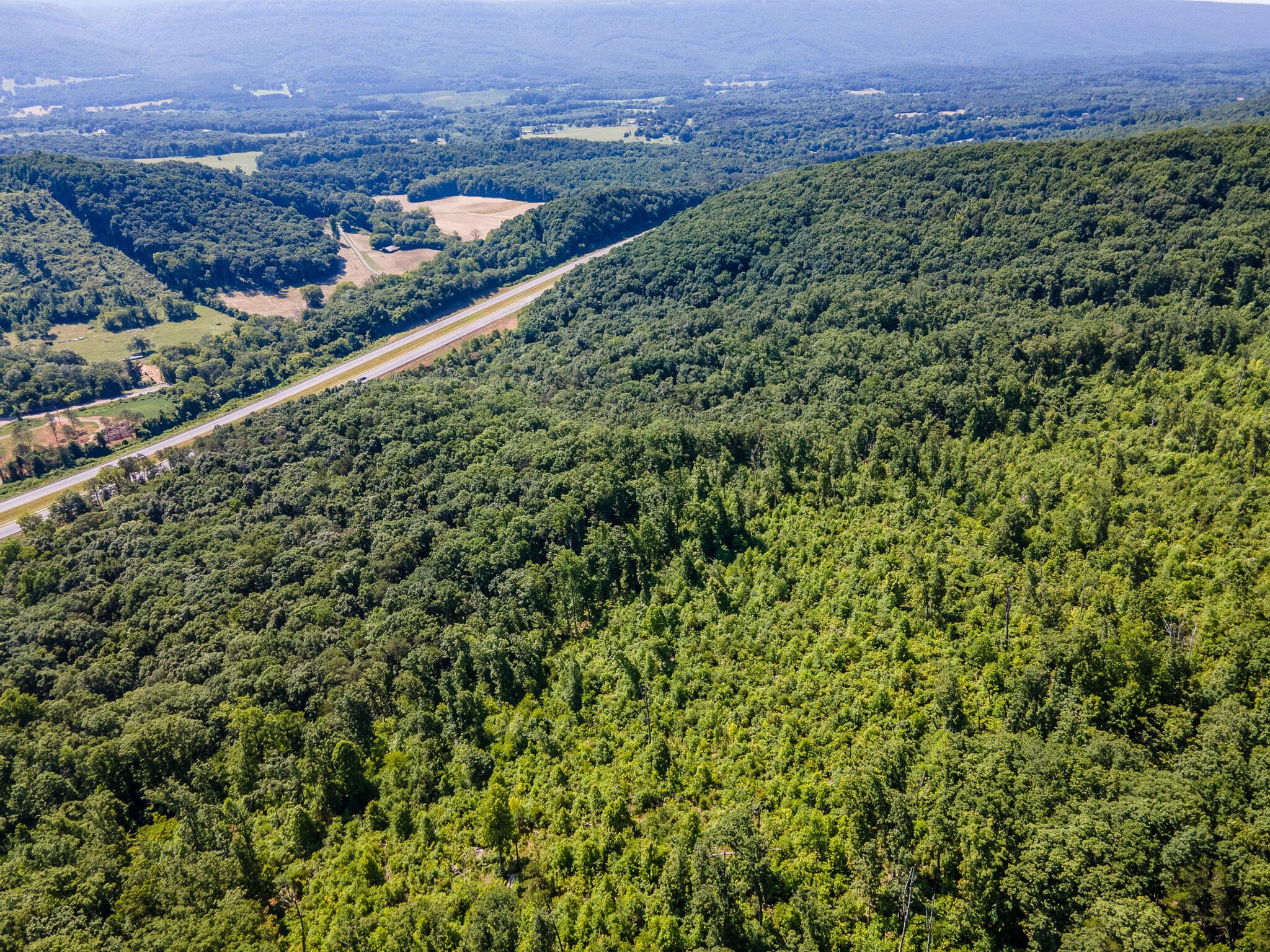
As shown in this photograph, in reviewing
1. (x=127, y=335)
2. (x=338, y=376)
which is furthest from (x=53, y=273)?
(x=338, y=376)

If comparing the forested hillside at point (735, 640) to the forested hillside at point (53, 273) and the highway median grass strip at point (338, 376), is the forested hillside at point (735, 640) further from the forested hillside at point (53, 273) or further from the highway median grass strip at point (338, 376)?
the forested hillside at point (53, 273)

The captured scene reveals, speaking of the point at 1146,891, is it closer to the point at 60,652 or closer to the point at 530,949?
the point at 530,949

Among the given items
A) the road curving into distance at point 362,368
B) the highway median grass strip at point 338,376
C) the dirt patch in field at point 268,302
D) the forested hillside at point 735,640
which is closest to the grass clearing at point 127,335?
the dirt patch in field at point 268,302

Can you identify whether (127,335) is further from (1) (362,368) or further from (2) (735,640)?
(2) (735,640)

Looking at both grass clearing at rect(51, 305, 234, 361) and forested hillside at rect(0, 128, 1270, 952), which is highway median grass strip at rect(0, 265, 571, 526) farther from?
grass clearing at rect(51, 305, 234, 361)

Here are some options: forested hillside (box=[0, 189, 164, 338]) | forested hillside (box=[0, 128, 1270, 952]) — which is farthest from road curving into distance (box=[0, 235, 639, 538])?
forested hillside (box=[0, 189, 164, 338])

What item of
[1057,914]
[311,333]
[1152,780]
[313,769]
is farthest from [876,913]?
[311,333]
